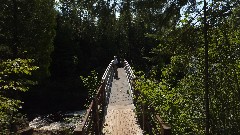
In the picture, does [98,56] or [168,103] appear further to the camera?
[98,56]

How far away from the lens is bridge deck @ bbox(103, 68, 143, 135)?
11.1m

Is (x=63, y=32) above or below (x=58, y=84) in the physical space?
above

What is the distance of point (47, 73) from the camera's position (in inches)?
1454

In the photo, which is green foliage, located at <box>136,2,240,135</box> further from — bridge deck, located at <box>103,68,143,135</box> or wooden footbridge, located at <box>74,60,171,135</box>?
bridge deck, located at <box>103,68,143,135</box>

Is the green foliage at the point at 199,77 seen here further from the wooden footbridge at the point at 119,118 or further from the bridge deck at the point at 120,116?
the bridge deck at the point at 120,116

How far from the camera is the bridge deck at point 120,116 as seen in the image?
36.4 feet

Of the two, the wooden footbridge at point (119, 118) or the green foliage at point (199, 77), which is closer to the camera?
the green foliage at point (199, 77)

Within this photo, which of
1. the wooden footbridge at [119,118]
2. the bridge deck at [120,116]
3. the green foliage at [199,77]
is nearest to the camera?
the green foliage at [199,77]

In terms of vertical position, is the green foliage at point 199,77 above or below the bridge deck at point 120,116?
above

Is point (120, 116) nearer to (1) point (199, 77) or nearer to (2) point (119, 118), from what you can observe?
(2) point (119, 118)

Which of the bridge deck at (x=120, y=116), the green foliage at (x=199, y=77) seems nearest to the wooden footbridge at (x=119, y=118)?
the bridge deck at (x=120, y=116)

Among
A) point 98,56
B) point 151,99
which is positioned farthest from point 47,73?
point 151,99

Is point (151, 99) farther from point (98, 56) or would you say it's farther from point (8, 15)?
point (98, 56)

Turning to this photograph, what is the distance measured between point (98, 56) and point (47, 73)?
16.5 m
